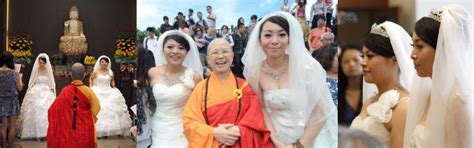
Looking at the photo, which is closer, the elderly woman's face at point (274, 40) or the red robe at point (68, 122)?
the elderly woman's face at point (274, 40)

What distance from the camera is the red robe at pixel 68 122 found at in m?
4.46

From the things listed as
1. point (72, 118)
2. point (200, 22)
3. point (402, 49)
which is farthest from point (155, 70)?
point (402, 49)

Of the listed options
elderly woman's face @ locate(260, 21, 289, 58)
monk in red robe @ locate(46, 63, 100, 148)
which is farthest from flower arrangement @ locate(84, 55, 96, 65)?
elderly woman's face @ locate(260, 21, 289, 58)

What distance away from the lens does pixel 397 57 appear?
296cm

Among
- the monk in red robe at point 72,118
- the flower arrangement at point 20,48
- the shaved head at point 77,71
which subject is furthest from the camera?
the flower arrangement at point 20,48

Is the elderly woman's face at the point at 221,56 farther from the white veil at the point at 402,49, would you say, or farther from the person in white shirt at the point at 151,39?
the white veil at the point at 402,49

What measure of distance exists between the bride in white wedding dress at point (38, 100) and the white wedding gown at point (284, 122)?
235 centimetres

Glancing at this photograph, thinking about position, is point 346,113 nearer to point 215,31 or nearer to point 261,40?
point 261,40

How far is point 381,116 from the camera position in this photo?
298 cm

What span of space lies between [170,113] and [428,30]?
5.29 ft

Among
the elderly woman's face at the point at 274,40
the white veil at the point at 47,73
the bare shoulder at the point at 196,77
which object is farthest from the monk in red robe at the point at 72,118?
the elderly woman's face at the point at 274,40

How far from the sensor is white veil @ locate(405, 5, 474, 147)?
2.55m

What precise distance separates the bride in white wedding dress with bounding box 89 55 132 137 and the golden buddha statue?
22 centimetres

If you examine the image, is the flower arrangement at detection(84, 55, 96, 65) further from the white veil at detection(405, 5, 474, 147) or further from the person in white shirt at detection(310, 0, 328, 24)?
the white veil at detection(405, 5, 474, 147)
